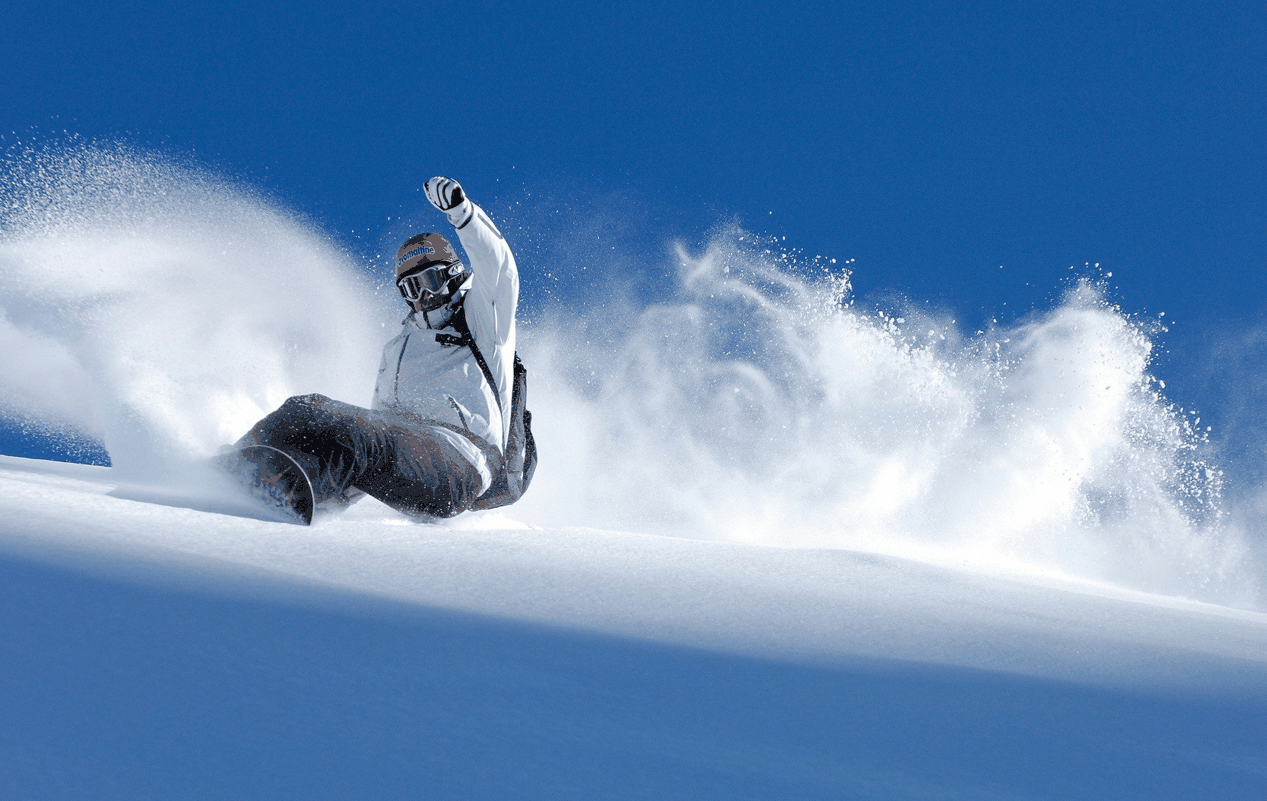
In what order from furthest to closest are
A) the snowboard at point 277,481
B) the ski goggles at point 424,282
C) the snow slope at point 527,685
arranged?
the ski goggles at point 424,282 → the snowboard at point 277,481 → the snow slope at point 527,685

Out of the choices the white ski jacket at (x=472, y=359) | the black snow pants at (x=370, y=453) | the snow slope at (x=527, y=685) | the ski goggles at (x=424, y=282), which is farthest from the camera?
the ski goggles at (x=424, y=282)

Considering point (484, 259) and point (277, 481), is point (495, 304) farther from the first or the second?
point (277, 481)

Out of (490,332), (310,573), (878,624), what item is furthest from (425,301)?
(878,624)

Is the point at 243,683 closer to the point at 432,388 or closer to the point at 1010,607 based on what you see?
the point at 1010,607

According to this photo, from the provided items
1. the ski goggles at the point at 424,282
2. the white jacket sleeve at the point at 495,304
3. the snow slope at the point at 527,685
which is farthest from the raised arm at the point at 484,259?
the snow slope at the point at 527,685

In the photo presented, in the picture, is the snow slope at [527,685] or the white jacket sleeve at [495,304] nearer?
the snow slope at [527,685]

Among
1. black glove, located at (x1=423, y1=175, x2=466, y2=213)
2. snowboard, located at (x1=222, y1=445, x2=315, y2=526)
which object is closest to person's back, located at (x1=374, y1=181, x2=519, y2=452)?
black glove, located at (x1=423, y1=175, x2=466, y2=213)

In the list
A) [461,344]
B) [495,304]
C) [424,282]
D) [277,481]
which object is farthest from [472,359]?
[277,481]

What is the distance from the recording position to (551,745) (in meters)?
1.09

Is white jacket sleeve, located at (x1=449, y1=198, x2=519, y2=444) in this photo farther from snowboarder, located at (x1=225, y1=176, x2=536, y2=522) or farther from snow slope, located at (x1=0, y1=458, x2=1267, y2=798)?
snow slope, located at (x1=0, y1=458, x2=1267, y2=798)

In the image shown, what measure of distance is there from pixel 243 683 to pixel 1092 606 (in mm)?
3290

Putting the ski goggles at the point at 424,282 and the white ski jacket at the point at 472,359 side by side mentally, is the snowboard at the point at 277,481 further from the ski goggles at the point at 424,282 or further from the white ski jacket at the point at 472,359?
the ski goggles at the point at 424,282

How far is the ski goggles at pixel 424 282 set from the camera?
416 centimetres

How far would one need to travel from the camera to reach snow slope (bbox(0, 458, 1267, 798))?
99 cm
